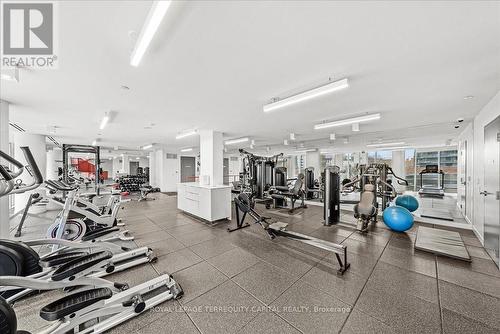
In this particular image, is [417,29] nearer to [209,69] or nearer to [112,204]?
[209,69]

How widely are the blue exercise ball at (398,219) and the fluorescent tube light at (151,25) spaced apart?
17.7 feet

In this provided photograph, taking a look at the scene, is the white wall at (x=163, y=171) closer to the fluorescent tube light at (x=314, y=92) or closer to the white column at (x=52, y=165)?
the white column at (x=52, y=165)

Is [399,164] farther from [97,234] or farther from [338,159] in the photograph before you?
[97,234]

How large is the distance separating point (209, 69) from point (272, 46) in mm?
892

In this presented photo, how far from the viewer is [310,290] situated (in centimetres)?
227

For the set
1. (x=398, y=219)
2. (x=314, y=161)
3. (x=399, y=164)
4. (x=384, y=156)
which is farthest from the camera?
(x=384, y=156)

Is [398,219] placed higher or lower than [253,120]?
lower

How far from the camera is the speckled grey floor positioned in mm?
1792

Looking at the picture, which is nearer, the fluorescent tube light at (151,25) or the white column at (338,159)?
the fluorescent tube light at (151,25)

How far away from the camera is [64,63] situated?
2209mm

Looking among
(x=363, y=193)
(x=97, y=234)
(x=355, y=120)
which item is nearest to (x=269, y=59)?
(x=355, y=120)

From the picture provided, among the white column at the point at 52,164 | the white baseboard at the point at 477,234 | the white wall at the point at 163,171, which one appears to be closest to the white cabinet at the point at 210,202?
the white baseboard at the point at 477,234

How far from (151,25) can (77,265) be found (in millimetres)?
2500

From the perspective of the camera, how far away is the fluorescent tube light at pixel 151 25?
4.11 feet
